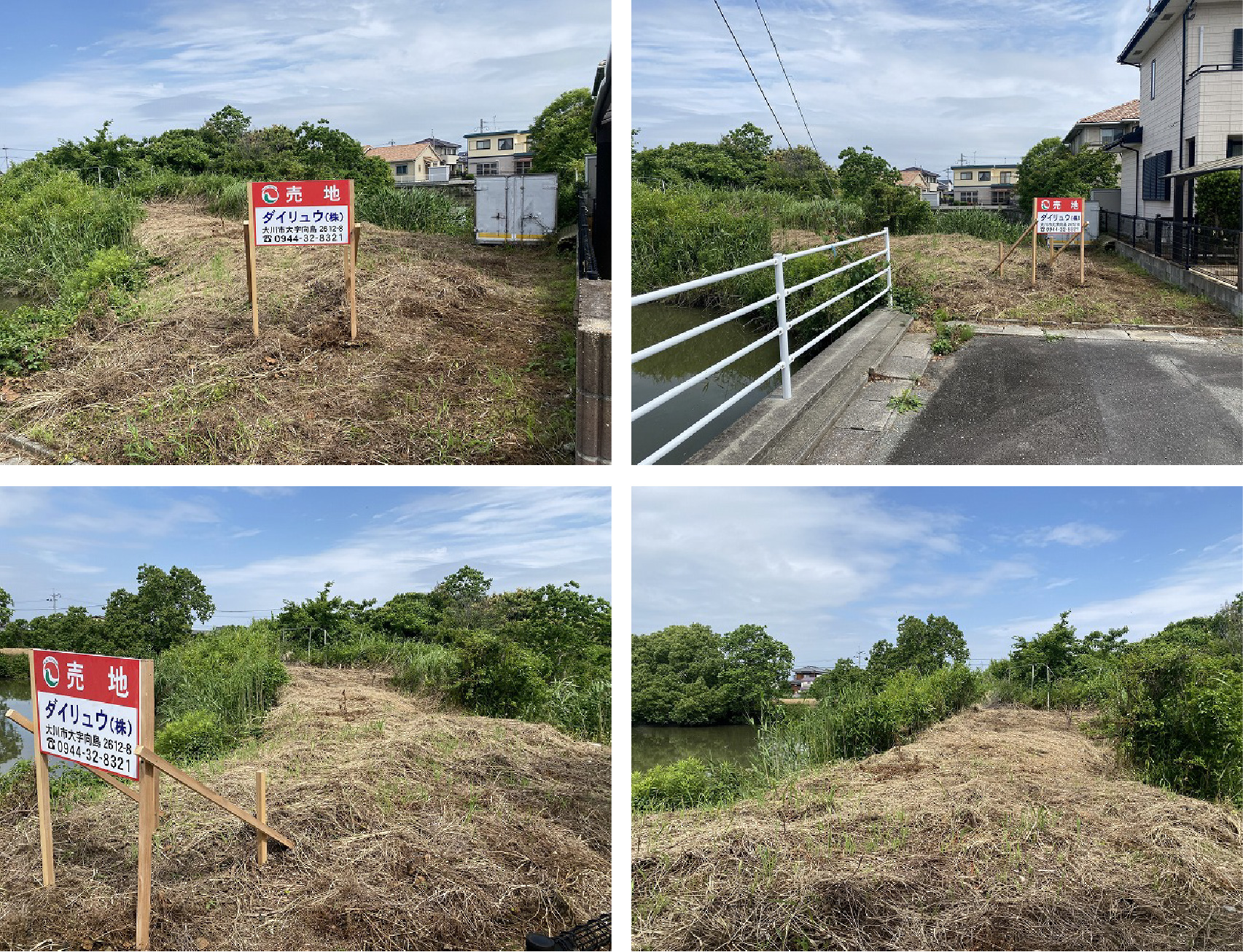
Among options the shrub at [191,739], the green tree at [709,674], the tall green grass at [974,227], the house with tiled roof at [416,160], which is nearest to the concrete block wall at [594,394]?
the green tree at [709,674]

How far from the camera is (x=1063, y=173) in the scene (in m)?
16.6

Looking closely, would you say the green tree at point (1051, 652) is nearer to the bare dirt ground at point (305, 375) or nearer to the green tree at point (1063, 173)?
the bare dirt ground at point (305, 375)

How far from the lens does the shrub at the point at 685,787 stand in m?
4.36

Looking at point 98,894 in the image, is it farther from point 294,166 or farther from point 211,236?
point 294,166

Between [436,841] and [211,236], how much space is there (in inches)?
255

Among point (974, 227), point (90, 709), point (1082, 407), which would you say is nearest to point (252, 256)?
point (90, 709)

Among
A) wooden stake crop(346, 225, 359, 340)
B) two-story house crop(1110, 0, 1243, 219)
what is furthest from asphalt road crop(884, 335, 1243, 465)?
two-story house crop(1110, 0, 1243, 219)

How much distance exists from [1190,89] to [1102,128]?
8.08m

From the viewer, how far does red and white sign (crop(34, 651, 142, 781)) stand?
289 cm

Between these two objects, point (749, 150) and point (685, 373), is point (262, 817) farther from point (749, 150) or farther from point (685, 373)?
point (749, 150)

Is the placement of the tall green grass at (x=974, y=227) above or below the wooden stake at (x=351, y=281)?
above

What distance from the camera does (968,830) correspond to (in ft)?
11.9

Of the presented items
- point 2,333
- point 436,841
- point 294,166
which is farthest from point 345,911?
point 294,166

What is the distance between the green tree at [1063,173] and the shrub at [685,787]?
49.9ft
